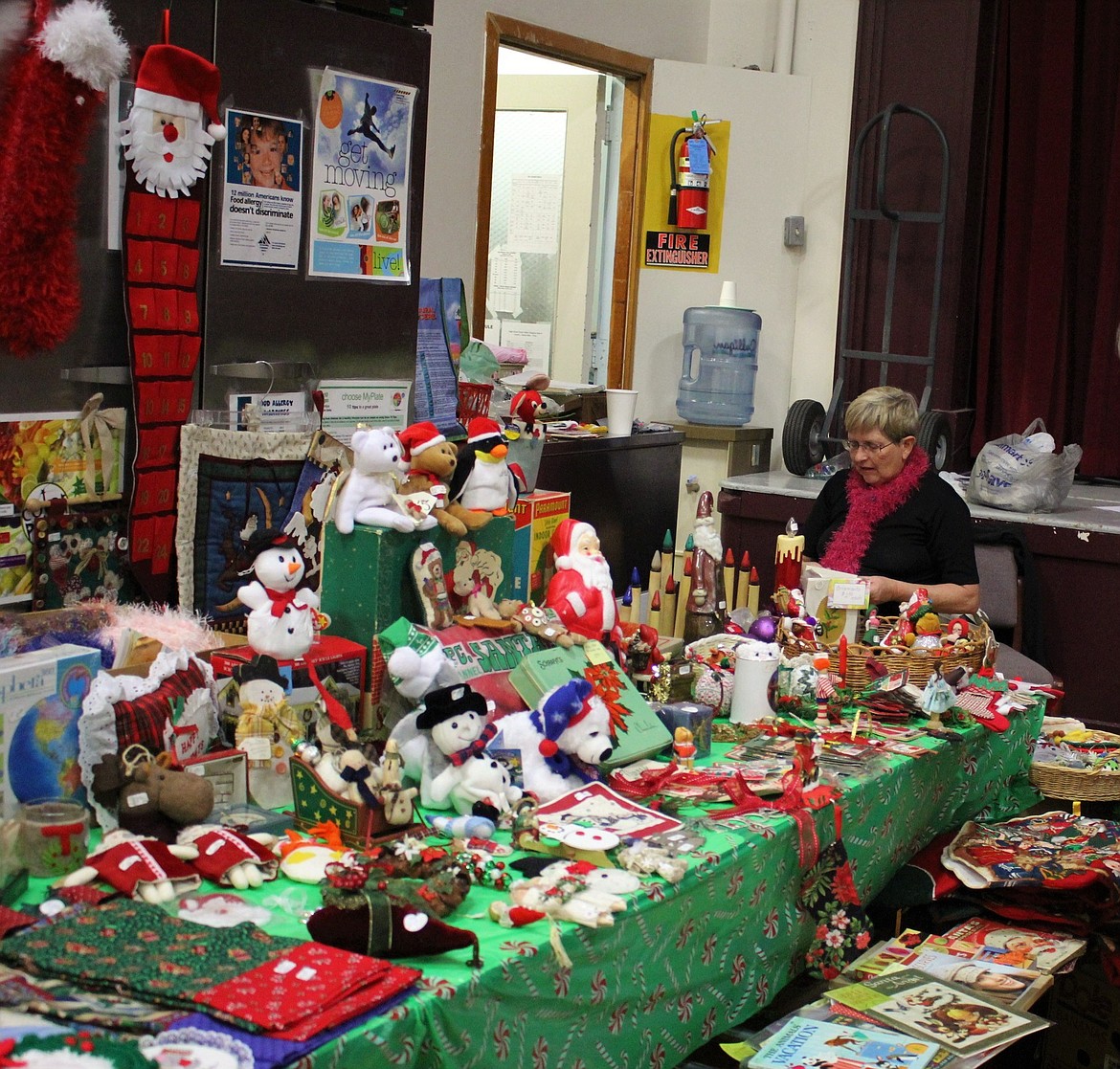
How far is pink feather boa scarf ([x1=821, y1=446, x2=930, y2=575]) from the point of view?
139 inches

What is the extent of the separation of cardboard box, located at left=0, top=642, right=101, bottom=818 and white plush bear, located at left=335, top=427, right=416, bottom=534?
52cm

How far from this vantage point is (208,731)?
1.84m

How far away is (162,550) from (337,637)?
0.54 meters

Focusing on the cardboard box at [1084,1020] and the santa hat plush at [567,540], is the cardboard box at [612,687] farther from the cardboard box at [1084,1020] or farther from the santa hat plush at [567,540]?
the cardboard box at [1084,1020]

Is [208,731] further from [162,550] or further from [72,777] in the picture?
[162,550]

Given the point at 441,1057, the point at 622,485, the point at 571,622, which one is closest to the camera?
the point at 441,1057

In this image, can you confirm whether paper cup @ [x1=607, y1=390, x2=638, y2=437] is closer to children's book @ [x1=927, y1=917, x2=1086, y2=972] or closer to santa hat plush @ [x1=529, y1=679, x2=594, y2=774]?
children's book @ [x1=927, y1=917, x2=1086, y2=972]

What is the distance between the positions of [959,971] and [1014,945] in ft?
0.67

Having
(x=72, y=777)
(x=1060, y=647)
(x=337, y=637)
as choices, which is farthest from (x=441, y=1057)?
(x=1060, y=647)

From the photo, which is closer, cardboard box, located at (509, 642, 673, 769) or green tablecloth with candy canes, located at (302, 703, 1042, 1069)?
green tablecloth with candy canes, located at (302, 703, 1042, 1069)

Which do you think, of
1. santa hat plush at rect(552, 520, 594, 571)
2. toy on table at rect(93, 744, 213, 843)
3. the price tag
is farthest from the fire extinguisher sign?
toy on table at rect(93, 744, 213, 843)

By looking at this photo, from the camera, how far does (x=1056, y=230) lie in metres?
5.41

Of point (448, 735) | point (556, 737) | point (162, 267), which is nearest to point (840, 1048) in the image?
point (556, 737)

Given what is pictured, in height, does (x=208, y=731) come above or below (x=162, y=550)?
below
